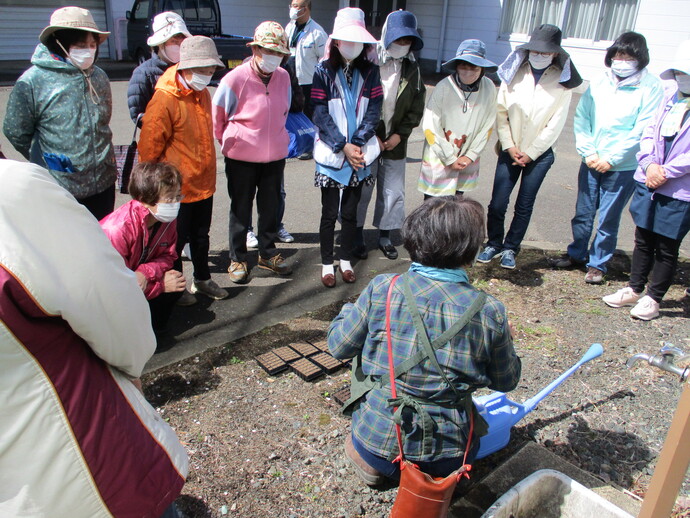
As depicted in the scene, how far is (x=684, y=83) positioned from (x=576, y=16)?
13.2m

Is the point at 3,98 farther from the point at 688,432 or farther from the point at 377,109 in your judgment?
the point at 688,432

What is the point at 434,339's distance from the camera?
2027 millimetres

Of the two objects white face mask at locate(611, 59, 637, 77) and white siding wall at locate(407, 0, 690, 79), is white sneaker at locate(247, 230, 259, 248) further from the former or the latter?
white siding wall at locate(407, 0, 690, 79)

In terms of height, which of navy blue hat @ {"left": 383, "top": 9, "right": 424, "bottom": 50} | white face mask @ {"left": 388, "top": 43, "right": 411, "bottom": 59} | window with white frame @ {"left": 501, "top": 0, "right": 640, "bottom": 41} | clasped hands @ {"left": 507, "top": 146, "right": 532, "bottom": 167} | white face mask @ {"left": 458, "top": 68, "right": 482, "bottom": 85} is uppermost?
window with white frame @ {"left": 501, "top": 0, "right": 640, "bottom": 41}

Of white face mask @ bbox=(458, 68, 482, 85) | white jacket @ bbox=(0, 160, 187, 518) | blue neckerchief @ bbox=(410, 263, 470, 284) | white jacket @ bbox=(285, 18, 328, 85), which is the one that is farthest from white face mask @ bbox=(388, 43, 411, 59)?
white jacket @ bbox=(0, 160, 187, 518)

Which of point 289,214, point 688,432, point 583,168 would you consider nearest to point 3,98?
point 289,214

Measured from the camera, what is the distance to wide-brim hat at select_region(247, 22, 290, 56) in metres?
3.90

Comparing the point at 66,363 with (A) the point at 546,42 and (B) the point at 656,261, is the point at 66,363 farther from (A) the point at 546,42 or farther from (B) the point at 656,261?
(A) the point at 546,42

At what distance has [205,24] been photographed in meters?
14.7

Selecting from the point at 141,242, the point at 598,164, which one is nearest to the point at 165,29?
the point at 141,242

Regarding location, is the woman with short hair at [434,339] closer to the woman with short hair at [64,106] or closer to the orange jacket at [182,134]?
the orange jacket at [182,134]

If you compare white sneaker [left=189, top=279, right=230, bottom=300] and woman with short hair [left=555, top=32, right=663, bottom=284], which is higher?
woman with short hair [left=555, top=32, right=663, bottom=284]

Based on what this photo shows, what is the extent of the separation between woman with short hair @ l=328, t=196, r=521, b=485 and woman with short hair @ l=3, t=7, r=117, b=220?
214 cm

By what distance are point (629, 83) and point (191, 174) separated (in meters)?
3.23
